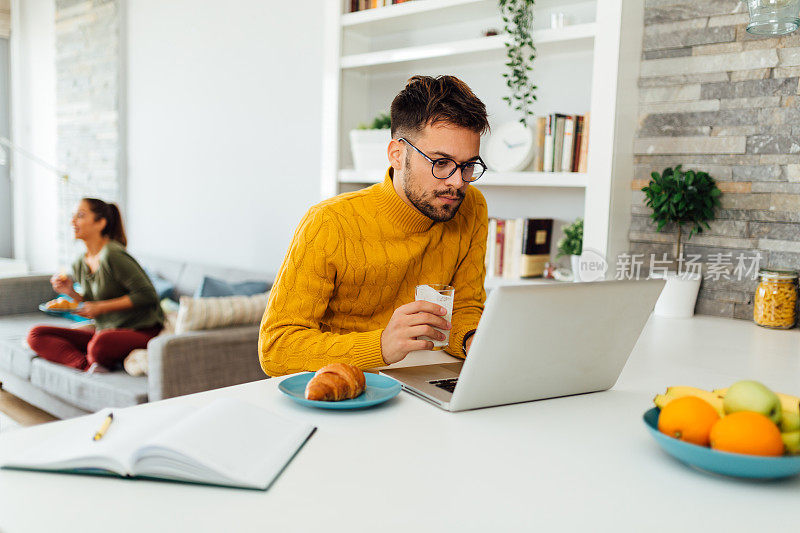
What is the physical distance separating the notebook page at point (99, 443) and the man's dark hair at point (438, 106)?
2.95ft

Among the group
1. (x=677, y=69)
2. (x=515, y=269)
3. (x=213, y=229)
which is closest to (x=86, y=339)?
(x=213, y=229)

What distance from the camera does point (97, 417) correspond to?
1000 millimetres

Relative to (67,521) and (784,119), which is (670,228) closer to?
(784,119)

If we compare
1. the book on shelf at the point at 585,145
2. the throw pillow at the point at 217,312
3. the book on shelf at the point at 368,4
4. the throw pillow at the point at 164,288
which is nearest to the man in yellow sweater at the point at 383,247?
the book on shelf at the point at 585,145

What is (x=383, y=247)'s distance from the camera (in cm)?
169

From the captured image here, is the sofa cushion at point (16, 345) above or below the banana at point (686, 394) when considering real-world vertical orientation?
below

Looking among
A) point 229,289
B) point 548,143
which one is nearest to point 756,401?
point 548,143

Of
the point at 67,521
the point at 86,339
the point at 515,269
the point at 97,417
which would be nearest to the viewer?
the point at 67,521

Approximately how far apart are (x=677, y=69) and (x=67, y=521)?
2.36 metres

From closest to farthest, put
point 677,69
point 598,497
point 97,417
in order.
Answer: point 598,497 → point 97,417 → point 677,69

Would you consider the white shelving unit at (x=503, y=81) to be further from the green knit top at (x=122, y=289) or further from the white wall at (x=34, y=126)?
the white wall at (x=34, y=126)

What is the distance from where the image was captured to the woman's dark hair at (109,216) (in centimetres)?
357

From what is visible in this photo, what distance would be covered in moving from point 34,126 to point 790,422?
6826 millimetres

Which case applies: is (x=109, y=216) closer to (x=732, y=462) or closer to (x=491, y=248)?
(x=491, y=248)
